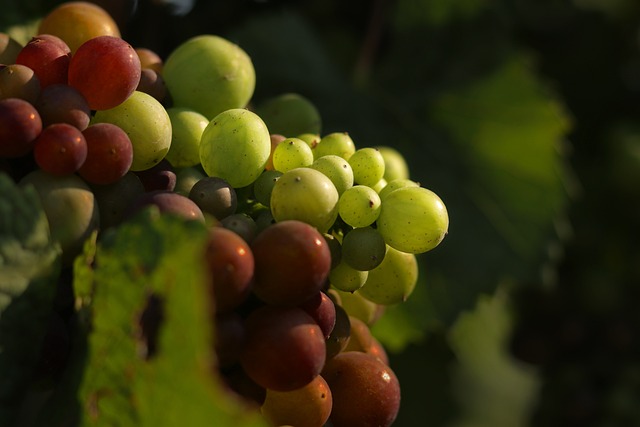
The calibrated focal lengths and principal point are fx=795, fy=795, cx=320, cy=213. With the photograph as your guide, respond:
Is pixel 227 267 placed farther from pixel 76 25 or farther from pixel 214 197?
pixel 76 25

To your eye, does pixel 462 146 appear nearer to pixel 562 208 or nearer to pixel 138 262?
pixel 562 208

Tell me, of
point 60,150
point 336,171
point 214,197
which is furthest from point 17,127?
point 336,171

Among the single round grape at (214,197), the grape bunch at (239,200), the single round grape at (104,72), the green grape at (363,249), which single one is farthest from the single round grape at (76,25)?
the green grape at (363,249)

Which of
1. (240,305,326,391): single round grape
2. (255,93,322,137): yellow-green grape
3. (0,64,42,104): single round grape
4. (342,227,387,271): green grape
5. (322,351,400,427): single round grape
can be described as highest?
(0,64,42,104): single round grape

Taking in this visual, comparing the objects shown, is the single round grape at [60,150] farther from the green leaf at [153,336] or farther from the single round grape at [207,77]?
the single round grape at [207,77]

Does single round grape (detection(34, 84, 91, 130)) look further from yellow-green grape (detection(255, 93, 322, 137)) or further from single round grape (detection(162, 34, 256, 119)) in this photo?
yellow-green grape (detection(255, 93, 322, 137))

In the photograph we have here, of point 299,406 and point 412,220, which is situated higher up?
point 412,220

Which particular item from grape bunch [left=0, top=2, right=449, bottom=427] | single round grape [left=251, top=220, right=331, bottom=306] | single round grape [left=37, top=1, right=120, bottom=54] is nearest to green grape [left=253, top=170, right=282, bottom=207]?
grape bunch [left=0, top=2, right=449, bottom=427]
